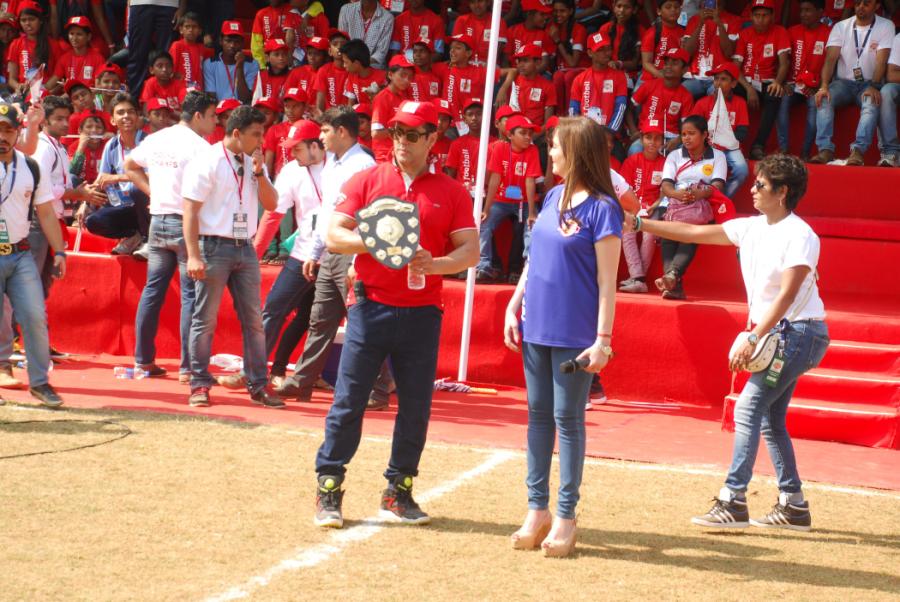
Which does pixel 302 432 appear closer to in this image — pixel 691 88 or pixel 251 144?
pixel 251 144

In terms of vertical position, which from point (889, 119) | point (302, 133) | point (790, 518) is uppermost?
point (889, 119)

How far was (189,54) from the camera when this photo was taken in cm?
1533

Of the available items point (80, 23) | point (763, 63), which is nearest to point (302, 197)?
point (763, 63)

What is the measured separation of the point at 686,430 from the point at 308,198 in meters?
3.31

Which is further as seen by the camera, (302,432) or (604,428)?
(604,428)

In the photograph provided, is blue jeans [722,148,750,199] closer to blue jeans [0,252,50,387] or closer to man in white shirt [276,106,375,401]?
man in white shirt [276,106,375,401]

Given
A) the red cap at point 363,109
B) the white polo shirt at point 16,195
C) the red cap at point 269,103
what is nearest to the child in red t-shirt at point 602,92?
the red cap at point 363,109

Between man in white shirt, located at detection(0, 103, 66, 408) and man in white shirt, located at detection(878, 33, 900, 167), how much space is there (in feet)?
27.3

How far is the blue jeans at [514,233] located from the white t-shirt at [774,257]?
4979 millimetres

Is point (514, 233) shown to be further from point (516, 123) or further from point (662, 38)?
point (662, 38)

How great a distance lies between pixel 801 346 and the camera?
5742 mm

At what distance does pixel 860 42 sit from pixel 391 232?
8.88 meters

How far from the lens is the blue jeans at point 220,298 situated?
8.31m

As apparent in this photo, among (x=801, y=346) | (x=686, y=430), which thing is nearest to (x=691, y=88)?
(x=686, y=430)
